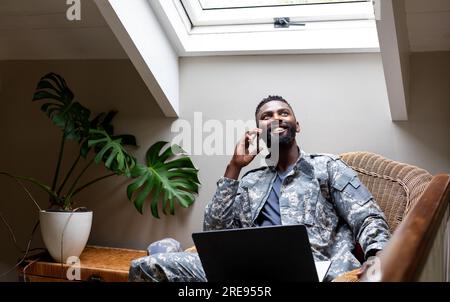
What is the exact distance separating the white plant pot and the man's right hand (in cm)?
88

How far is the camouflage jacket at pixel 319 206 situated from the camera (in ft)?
6.07

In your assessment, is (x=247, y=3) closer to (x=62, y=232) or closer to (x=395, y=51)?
(x=395, y=51)

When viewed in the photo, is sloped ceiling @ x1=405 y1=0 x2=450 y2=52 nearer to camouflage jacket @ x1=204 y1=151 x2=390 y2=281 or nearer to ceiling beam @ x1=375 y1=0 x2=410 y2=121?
ceiling beam @ x1=375 y1=0 x2=410 y2=121

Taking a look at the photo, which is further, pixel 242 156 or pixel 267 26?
pixel 267 26

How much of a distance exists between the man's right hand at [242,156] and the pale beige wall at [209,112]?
577 millimetres

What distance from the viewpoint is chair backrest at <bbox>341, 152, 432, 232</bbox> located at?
1936 millimetres

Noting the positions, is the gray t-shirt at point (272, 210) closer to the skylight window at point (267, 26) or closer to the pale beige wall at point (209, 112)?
the pale beige wall at point (209, 112)

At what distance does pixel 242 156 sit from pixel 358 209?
516mm

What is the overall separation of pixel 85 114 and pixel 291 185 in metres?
1.23

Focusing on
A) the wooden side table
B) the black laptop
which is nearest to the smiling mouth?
the black laptop

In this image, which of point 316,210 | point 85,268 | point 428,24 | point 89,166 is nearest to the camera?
point 316,210

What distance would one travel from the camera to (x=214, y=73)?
281 cm

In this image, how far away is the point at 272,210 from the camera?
2.10m

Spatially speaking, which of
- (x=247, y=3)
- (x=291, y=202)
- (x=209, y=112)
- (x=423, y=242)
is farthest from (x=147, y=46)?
(x=423, y=242)
